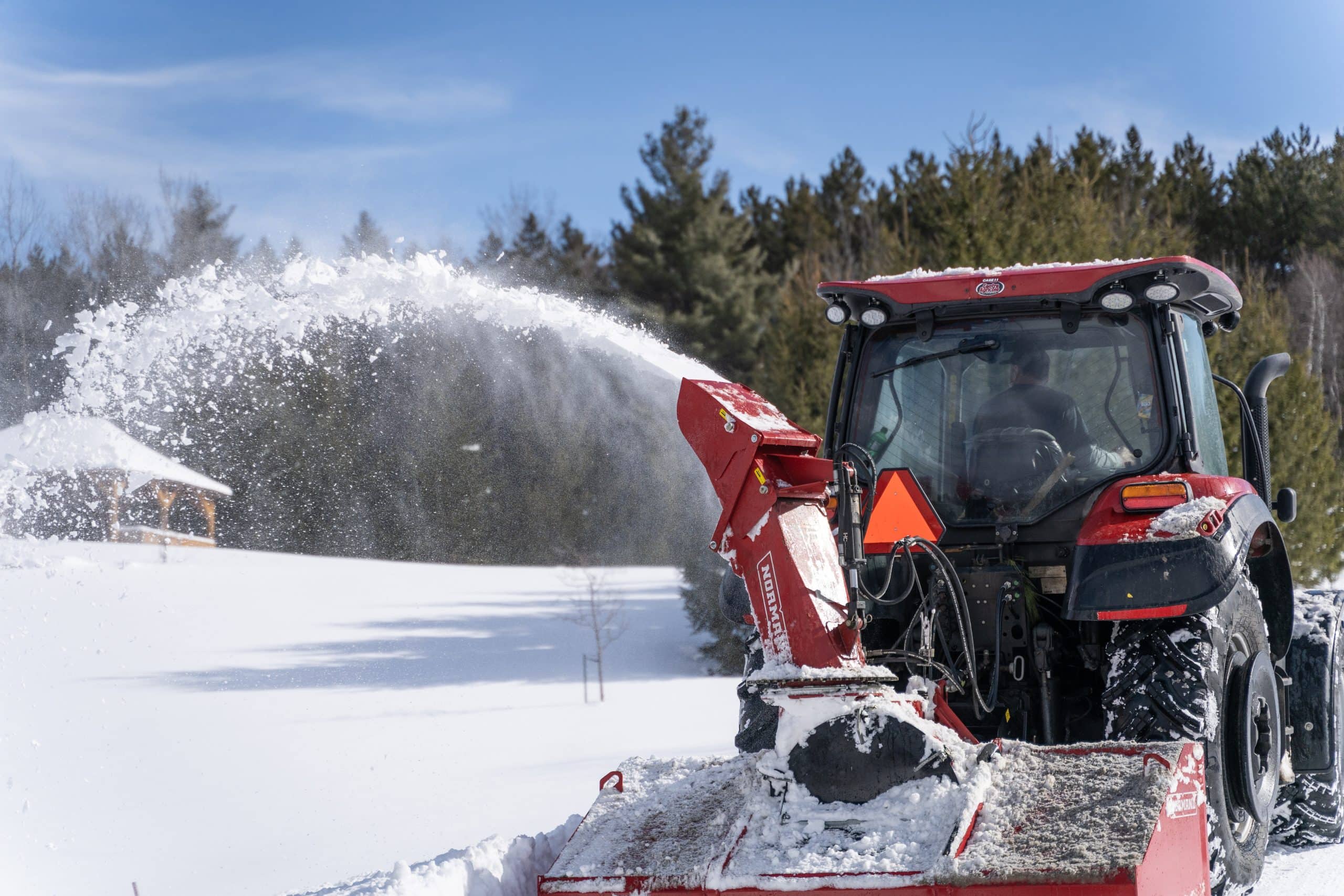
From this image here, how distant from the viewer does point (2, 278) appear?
2017 centimetres

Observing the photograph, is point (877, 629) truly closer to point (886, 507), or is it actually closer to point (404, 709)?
point (886, 507)

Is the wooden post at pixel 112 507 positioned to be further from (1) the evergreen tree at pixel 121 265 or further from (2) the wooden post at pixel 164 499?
(1) the evergreen tree at pixel 121 265

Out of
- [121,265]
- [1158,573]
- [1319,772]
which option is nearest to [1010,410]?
[1158,573]

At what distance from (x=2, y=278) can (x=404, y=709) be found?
12049 millimetres

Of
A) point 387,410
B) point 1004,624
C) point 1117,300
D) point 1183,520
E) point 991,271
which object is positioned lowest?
point 1004,624

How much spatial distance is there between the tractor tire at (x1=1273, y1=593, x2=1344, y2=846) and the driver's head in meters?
1.52

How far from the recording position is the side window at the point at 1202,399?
13.7 feet

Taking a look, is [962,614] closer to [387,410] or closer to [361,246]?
[361,246]

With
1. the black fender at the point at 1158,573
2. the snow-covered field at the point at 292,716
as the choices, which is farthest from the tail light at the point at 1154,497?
the snow-covered field at the point at 292,716

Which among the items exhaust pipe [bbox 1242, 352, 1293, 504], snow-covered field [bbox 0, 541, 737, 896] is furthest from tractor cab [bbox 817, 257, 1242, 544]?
snow-covered field [bbox 0, 541, 737, 896]

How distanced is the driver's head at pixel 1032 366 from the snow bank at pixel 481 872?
6.95 feet

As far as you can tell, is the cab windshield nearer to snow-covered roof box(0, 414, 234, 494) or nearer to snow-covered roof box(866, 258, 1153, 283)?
snow-covered roof box(866, 258, 1153, 283)

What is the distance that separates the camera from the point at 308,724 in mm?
12016

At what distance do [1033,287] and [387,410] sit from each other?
2411 centimetres
